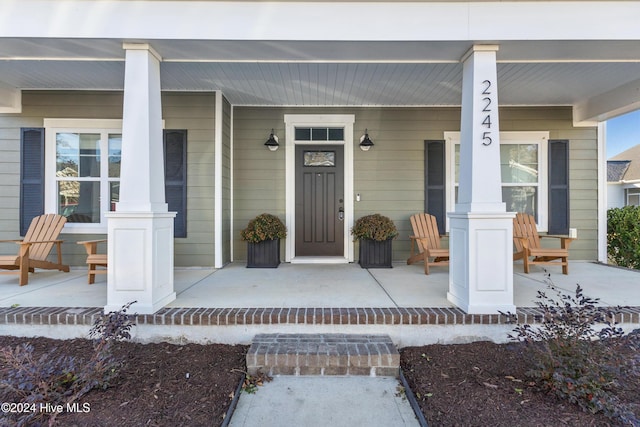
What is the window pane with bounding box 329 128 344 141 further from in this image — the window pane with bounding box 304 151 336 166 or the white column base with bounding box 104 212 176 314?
the white column base with bounding box 104 212 176 314

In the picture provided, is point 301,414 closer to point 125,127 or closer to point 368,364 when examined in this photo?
point 368,364

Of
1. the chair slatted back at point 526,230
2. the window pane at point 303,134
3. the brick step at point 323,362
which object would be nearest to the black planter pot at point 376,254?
the chair slatted back at point 526,230

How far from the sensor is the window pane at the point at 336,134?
17.9ft

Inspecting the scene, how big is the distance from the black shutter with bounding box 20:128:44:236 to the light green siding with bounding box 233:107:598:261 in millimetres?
2713

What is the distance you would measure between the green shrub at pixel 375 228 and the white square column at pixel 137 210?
283 centimetres

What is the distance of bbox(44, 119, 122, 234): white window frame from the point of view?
4863 mm

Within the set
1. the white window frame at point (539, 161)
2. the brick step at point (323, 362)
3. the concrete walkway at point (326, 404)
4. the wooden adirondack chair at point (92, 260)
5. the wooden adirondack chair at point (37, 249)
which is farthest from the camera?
the white window frame at point (539, 161)

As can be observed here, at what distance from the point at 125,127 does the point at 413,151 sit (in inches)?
160

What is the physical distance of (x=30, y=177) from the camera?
486 cm

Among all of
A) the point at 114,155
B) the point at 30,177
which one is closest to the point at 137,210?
the point at 114,155

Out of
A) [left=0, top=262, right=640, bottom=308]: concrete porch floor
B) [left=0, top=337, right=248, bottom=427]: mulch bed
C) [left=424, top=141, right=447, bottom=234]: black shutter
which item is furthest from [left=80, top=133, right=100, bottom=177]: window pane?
[left=424, top=141, right=447, bottom=234]: black shutter

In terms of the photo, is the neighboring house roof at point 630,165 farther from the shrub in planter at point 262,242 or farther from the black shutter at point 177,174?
the black shutter at point 177,174

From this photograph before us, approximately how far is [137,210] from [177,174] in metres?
2.19

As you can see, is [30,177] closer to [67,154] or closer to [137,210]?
[67,154]
